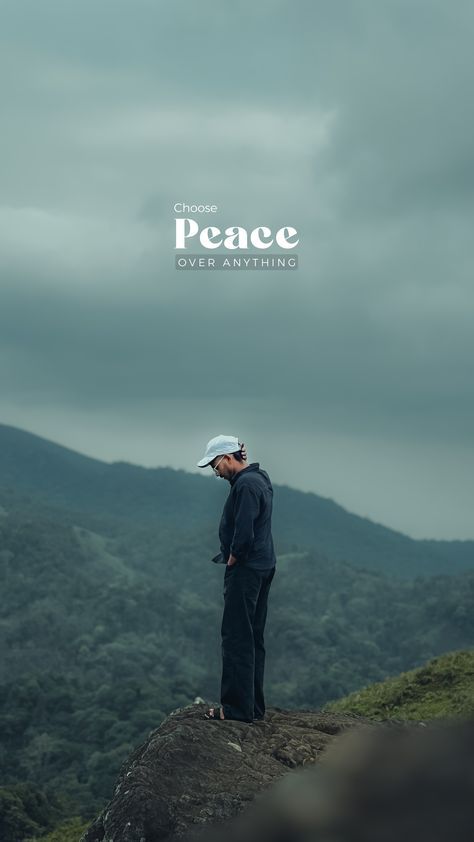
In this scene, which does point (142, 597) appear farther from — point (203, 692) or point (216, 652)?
point (203, 692)

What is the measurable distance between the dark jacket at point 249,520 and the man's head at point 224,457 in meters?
0.07

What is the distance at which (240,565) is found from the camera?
8.88m

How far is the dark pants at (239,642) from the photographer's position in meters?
8.84

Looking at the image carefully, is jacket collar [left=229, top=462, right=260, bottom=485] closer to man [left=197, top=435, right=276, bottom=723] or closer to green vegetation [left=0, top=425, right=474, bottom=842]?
man [left=197, top=435, right=276, bottom=723]

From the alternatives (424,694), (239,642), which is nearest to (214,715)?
(239,642)

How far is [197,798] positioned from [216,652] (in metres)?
143

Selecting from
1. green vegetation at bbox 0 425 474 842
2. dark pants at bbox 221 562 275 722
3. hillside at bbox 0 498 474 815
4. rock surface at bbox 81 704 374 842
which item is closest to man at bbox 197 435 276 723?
dark pants at bbox 221 562 275 722

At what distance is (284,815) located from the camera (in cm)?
212

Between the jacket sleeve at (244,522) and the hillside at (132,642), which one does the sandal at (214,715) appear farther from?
the hillside at (132,642)

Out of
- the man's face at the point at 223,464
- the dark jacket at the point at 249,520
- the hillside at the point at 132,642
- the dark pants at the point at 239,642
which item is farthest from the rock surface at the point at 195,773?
the hillside at the point at 132,642

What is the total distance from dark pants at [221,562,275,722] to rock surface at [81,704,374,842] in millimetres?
253

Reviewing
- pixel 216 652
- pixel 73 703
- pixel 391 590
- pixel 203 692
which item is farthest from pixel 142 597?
pixel 73 703

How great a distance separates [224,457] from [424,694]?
7.89 meters

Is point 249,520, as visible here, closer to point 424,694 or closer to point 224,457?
point 224,457
